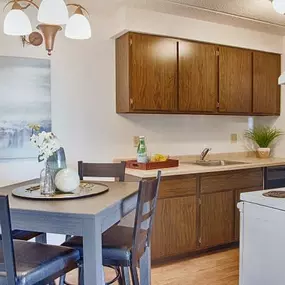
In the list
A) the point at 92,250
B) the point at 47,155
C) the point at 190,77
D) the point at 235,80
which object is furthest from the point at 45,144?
the point at 235,80

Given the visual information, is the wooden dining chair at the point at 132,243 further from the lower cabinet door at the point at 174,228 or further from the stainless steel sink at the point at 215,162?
the stainless steel sink at the point at 215,162

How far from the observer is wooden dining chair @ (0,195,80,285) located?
1438 mm

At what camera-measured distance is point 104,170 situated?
2631mm

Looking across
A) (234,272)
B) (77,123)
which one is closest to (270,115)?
(234,272)

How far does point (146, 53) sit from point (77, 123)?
95 centimetres

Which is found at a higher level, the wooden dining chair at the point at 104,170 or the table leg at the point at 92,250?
the wooden dining chair at the point at 104,170

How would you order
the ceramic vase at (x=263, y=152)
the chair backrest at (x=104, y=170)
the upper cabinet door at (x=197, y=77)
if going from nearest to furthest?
the chair backrest at (x=104, y=170) < the upper cabinet door at (x=197, y=77) < the ceramic vase at (x=263, y=152)

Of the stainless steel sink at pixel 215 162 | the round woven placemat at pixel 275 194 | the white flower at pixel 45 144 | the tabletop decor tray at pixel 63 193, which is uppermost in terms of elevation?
the white flower at pixel 45 144

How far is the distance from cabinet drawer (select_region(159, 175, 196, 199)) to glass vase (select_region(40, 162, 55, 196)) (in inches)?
51.6

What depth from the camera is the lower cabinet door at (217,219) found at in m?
3.32

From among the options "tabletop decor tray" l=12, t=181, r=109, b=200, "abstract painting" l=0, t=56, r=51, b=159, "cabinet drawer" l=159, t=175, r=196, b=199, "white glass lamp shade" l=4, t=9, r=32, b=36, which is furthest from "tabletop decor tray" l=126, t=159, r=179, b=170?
"white glass lamp shade" l=4, t=9, r=32, b=36

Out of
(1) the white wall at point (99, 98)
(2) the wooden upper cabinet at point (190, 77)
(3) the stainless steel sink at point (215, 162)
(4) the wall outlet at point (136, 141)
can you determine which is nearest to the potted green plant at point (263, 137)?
(2) the wooden upper cabinet at point (190, 77)

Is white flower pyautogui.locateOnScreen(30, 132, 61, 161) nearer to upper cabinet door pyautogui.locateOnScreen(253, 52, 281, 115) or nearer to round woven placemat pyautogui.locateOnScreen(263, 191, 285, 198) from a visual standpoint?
round woven placemat pyautogui.locateOnScreen(263, 191, 285, 198)

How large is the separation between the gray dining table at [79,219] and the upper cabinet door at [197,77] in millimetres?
2023
